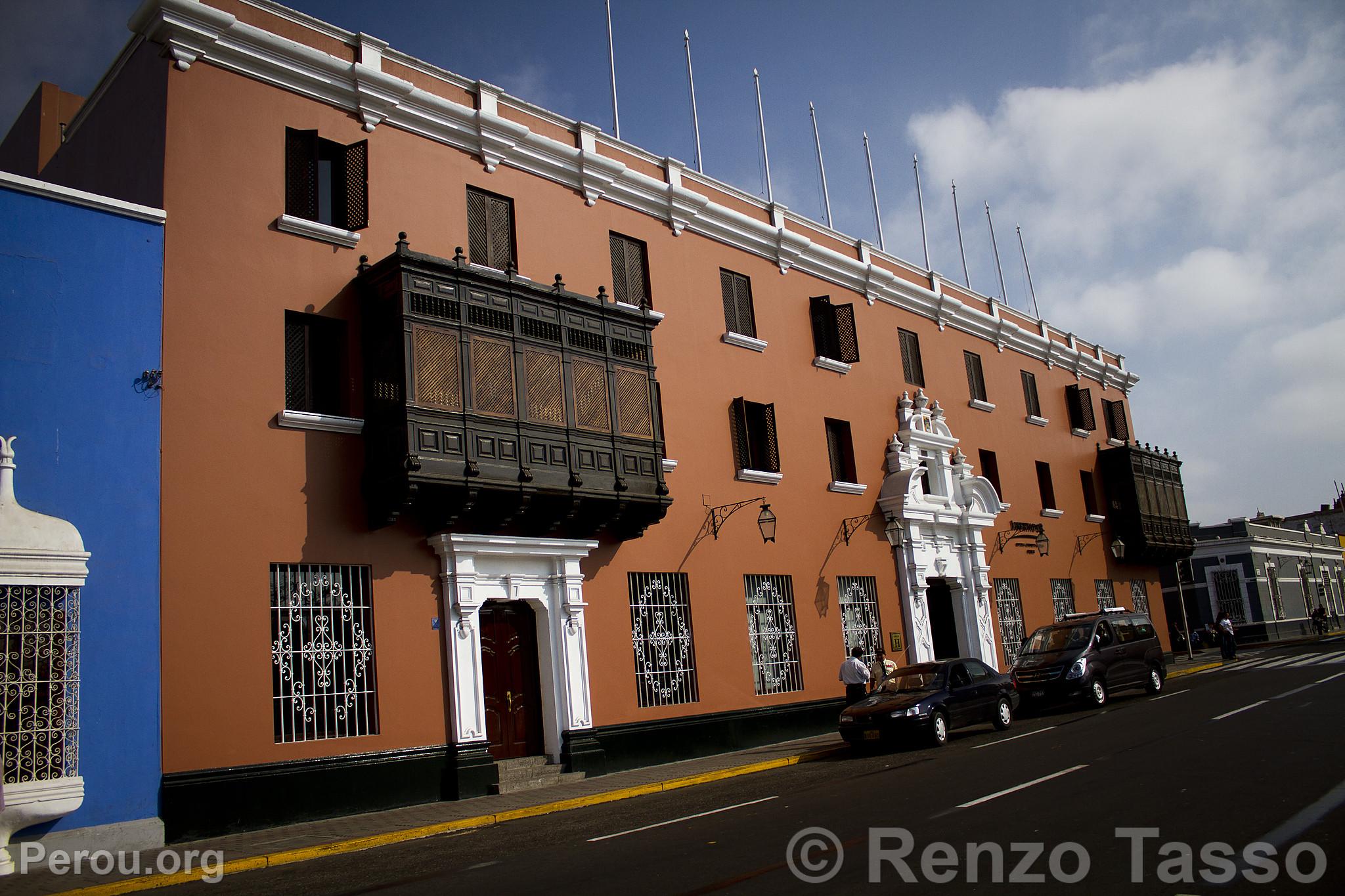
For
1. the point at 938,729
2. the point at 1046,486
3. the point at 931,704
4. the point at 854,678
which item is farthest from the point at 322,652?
the point at 1046,486

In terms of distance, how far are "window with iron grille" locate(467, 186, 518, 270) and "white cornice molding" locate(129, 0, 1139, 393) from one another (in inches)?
22.8

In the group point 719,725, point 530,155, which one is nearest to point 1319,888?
point 719,725

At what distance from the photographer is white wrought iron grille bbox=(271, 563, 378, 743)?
1307 centimetres

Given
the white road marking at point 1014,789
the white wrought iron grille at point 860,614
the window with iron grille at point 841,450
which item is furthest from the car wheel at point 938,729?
the window with iron grille at point 841,450

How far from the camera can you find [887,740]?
16188mm

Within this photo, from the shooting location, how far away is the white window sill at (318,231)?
14.3m

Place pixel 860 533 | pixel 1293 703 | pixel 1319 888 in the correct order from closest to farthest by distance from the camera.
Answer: pixel 1319 888
pixel 1293 703
pixel 860 533

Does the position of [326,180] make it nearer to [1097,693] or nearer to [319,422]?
[319,422]

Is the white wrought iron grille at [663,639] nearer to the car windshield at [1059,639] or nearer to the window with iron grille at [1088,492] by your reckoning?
the car windshield at [1059,639]

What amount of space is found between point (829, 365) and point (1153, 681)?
9.94 m

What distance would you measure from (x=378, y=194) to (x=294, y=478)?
15.3 feet

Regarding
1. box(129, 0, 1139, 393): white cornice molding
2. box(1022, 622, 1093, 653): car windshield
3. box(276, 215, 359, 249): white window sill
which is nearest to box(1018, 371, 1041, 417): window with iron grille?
box(129, 0, 1139, 393): white cornice molding

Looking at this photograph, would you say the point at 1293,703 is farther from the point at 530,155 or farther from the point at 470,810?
the point at 530,155

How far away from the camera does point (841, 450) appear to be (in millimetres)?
23406
